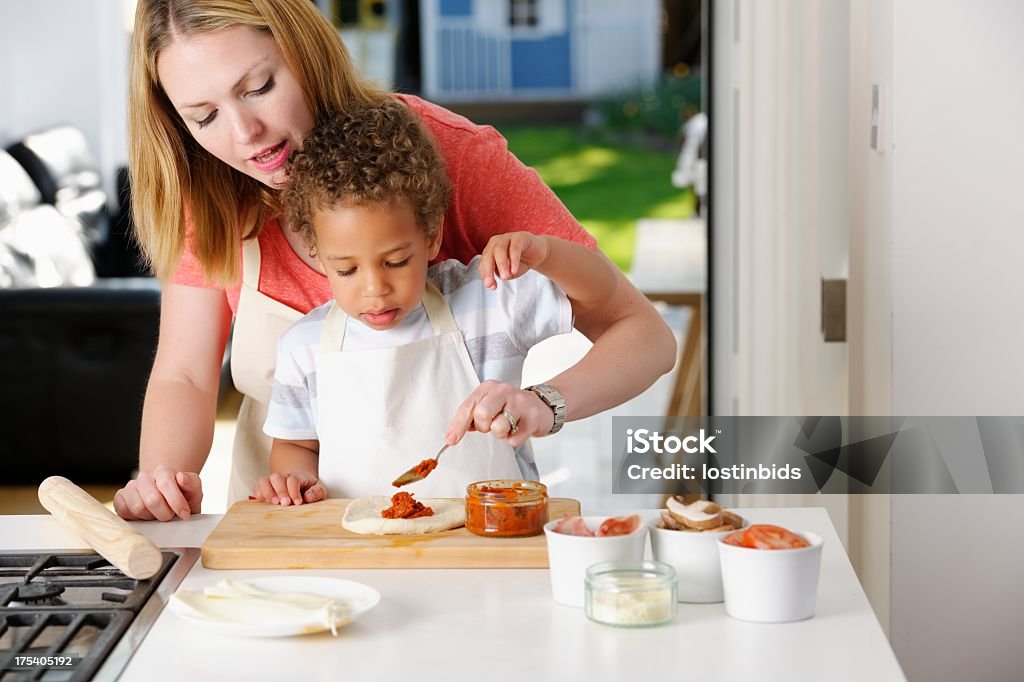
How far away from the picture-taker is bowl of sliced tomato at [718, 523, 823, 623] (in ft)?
3.78

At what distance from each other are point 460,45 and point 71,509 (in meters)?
14.0

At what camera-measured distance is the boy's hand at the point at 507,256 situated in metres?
1.46

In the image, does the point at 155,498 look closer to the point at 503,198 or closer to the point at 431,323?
the point at 431,323

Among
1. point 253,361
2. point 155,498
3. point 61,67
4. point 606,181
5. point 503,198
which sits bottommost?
point 606,181

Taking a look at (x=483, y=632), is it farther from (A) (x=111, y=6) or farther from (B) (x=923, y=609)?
(A) (x=111, y=6)

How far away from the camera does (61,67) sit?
698 cm

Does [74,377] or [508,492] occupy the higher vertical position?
[508,492]

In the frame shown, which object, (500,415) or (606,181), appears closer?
(500,415)

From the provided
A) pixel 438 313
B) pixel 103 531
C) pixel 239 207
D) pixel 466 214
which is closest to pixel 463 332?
pixel 438 313

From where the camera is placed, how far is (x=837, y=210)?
8.67 ft

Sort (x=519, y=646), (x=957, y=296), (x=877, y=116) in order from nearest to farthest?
(x=519, y=646), (x=957, y=296), (x=877, y=116)

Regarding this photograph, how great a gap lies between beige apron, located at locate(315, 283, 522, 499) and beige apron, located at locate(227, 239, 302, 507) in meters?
0.15

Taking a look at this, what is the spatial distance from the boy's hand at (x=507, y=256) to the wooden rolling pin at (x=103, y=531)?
47 cm

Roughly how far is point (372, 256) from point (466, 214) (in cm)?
25
